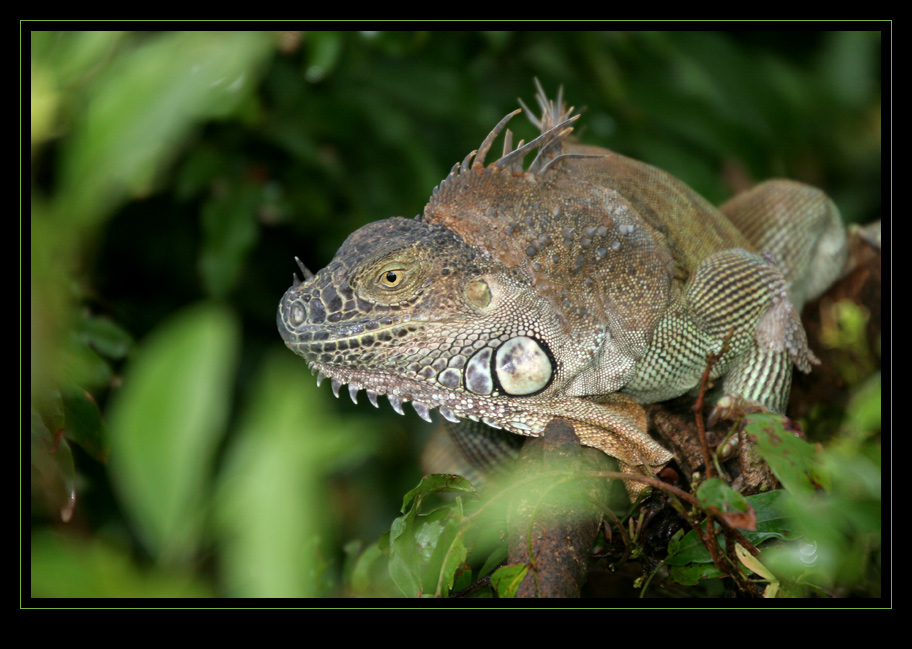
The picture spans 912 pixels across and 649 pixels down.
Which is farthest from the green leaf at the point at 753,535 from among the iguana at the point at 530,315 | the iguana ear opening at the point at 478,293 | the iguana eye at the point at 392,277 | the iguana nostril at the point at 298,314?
the iguana nostril at the point at 298,314

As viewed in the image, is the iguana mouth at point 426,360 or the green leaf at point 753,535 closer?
the green leaf at point 753,535

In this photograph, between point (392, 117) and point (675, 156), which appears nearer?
point (392, 117)

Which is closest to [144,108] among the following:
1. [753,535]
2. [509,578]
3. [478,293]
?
[509,578]

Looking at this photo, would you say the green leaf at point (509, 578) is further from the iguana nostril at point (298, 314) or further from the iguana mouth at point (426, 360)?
the iguana nostril at point (298, 314)

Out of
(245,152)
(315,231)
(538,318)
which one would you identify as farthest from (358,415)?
(538,318)

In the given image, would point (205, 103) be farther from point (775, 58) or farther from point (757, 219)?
point (775, 58)

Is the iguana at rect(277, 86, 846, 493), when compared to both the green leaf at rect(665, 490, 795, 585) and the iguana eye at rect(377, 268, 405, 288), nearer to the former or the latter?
the iguana eye at rect(377, 268, 405, 288)

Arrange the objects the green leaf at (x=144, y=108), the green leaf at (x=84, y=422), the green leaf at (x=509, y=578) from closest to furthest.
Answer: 1. the green leaf at (x=144, y=108)
2. the green leaf at (x=509, y=578)
3. the green leaf at (x=84, y=422)

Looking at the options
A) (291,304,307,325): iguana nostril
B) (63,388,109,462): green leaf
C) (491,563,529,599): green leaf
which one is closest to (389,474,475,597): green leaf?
(491,563,529,599): green leaf
